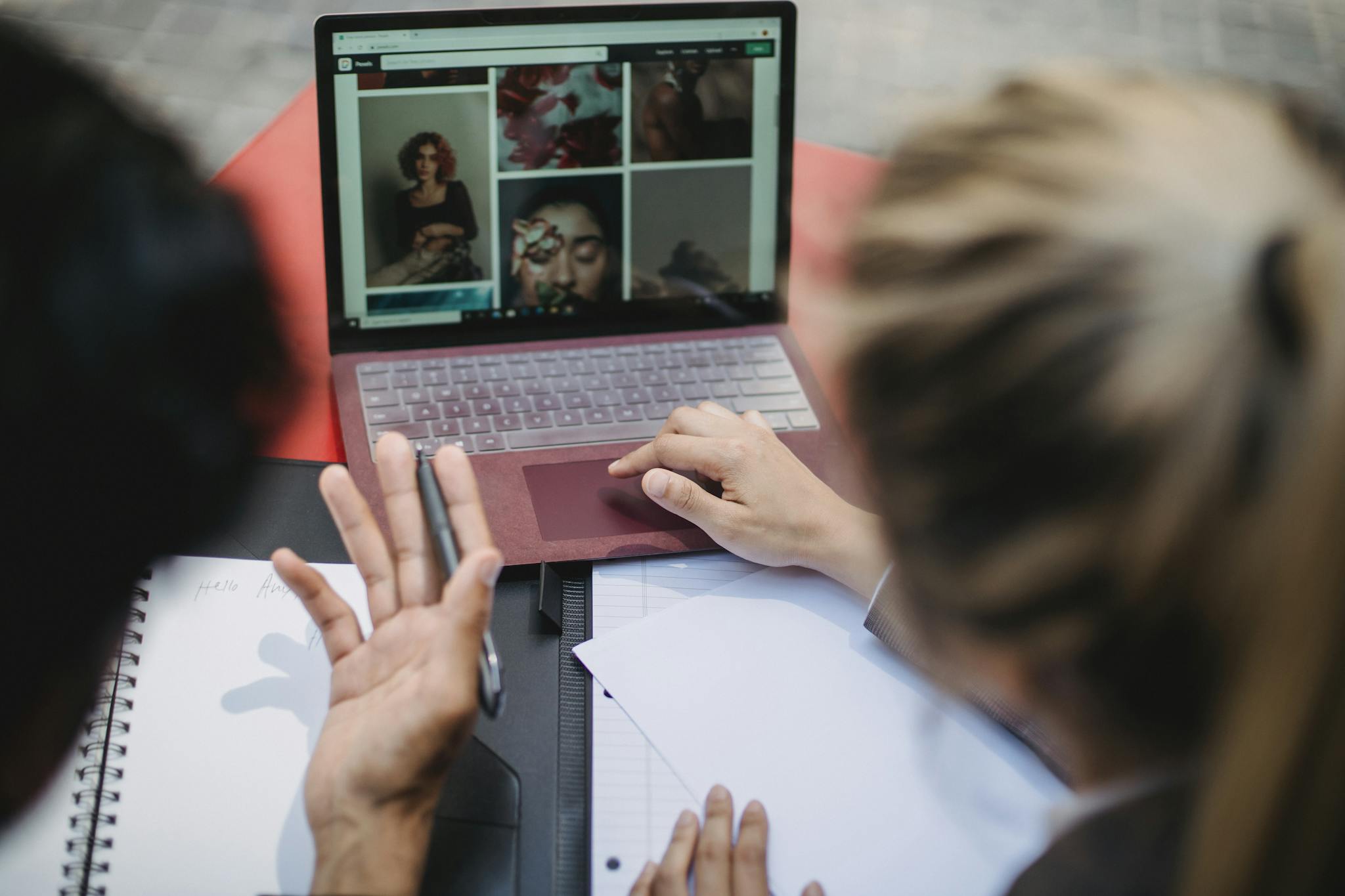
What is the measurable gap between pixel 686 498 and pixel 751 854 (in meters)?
0.28

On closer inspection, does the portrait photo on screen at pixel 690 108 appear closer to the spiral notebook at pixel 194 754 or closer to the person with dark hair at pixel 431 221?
the person with dark hair at pixel 431 221

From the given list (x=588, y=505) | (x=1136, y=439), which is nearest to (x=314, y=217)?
(x=588, y=505)

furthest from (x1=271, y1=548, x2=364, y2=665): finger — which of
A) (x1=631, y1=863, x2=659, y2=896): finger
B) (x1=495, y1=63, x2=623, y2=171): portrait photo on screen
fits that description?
(x1=495, y1=63, x2=623, y2=171): portrait photo on screen

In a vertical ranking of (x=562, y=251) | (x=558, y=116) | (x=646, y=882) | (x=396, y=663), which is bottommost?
(x=646, y=882)

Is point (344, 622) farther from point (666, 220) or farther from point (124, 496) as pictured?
point (666, 220)

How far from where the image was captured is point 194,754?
26.5 inches

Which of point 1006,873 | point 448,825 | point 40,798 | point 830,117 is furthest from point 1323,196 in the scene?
point 830,117

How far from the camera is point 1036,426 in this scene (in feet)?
1.38

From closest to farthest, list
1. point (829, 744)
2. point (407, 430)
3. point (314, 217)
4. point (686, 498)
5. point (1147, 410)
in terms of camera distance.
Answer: point (1147, 410) → point (829, 744) → point (686, 498) → point (407, 430) → point (314, 217)

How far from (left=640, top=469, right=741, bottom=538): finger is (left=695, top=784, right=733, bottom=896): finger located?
214mm

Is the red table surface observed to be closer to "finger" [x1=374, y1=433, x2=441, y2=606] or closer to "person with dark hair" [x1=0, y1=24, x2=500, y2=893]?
"finger" [x1=374, y1=433, x2=441, y2=606]

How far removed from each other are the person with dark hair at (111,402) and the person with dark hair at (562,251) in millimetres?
468

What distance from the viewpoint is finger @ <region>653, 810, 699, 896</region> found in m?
0.62

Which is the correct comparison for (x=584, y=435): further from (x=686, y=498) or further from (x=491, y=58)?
(x=491, y=58)
